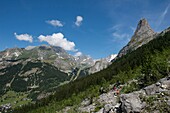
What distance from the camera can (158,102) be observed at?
20.3 metres

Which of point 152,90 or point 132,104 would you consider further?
point 152,90

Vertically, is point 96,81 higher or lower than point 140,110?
higher

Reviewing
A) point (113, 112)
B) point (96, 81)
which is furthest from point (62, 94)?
point (113, 112)

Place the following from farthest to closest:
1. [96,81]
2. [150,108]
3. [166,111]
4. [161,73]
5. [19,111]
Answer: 1. [19,111]
2. [96,81]
3. [161,73]
4. [150,108]
5. [166,111]

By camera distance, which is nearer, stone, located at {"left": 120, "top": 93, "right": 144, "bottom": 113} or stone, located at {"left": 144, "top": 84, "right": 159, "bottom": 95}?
stone, located at {"left": 120, "top": 93, "right": 144, "bottom": 113}

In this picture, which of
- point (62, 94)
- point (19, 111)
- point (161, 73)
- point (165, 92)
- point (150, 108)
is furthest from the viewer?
point (19, 111)

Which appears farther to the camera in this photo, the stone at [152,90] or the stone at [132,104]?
the stone at [152,90]

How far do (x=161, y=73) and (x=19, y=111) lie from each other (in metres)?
187

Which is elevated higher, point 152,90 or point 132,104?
point 152,90

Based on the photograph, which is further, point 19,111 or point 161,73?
point 19,111

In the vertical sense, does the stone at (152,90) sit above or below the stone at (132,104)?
above

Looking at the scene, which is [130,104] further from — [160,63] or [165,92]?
[160,63]

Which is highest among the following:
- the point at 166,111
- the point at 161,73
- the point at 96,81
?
the point at 96,81

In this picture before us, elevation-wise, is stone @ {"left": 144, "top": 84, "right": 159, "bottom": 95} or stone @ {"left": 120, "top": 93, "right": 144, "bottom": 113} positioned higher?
stone @ {"left": 144, "top": 84, "right": 159, "bottom": 95}
